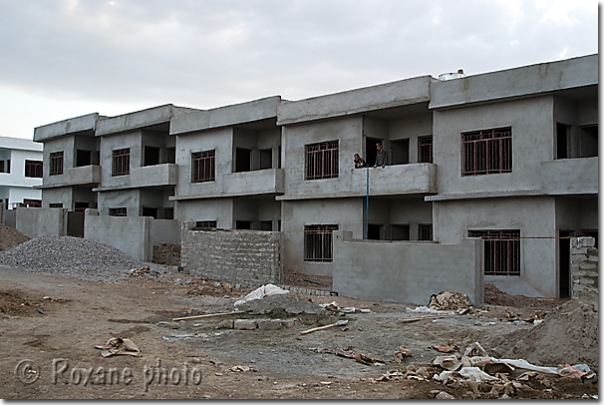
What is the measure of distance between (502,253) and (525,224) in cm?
102

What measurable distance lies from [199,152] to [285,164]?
513 cm

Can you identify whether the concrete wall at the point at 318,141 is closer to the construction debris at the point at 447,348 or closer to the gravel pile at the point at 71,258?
the gravel pile at the point at 71,258

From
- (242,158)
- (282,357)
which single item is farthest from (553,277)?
(242,158)

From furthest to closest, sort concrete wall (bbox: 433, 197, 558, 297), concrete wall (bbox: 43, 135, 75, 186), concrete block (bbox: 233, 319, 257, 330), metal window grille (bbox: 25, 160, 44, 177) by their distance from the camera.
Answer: metal window grille (bbox: 25, 160, 44, 177) < concrete wall (bbox: 43, 135, 75, 186) < concrete wall (bbox: 433, 197, 558, 297) < concrete block (bbox: 233, 319, 257, 330)

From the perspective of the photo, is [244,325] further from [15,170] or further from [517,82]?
[15,170]

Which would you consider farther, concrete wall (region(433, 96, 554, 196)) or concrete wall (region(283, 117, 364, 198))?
concrete wall (region(283, 117, 364, 198))

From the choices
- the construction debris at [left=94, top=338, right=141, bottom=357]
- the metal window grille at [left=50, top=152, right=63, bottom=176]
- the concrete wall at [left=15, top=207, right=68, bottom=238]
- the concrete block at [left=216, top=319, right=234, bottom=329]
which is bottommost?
the concrete block at [left=216, top=319, right=234, bottom=329]

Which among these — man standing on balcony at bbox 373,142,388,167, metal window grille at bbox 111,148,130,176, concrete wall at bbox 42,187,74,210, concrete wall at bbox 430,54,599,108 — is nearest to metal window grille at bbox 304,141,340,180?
man standing on balcony at bbox 373,142,388,167

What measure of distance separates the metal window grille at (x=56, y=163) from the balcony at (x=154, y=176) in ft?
23.7

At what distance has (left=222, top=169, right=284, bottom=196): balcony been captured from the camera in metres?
23.2

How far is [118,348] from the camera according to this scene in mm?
8633

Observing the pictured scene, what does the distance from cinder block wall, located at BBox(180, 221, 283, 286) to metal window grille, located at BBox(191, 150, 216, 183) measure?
4001 millimetres

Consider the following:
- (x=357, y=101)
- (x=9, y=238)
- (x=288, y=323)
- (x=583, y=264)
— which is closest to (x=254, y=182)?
(x=357, y=101)

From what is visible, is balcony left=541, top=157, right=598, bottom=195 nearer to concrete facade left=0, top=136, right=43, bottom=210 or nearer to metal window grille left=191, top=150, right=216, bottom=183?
metal window grille left=191, top=150, right=216, bottom=183
